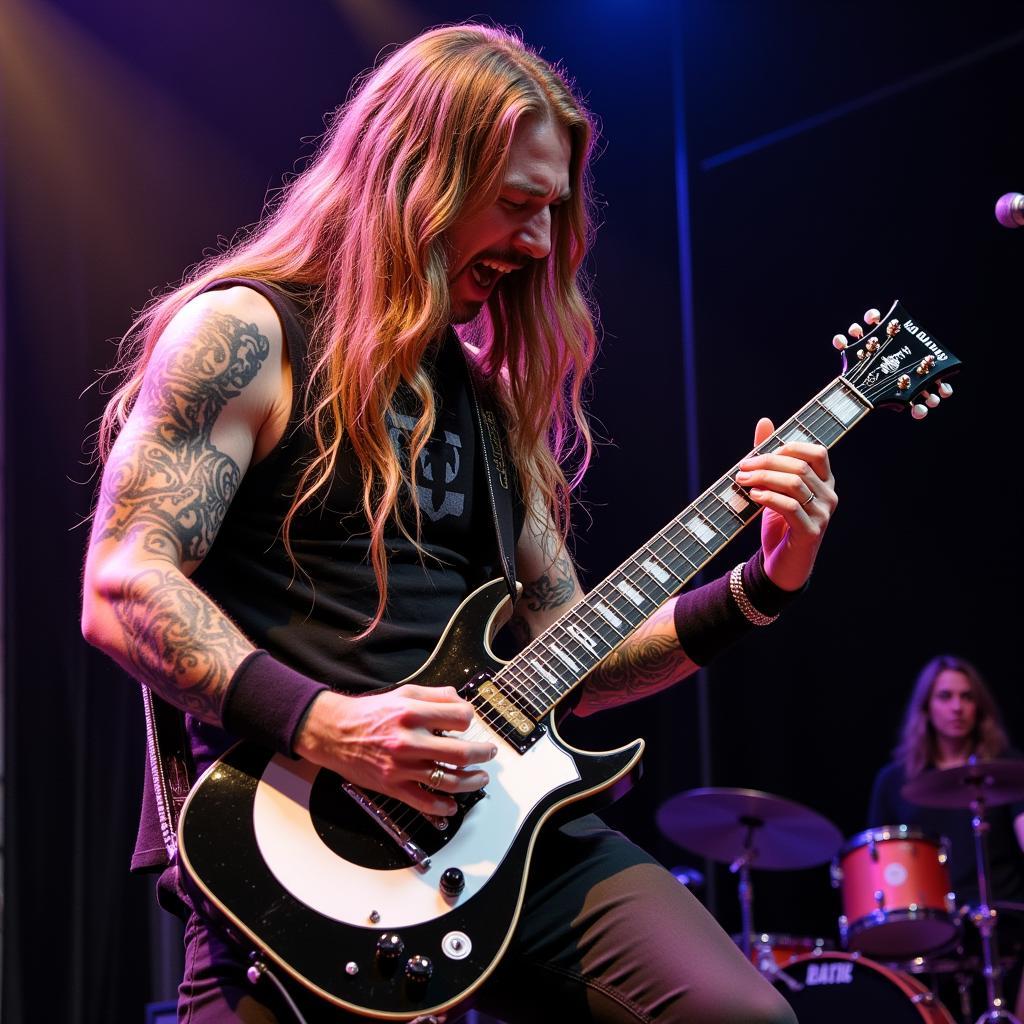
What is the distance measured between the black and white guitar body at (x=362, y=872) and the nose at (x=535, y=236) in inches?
38.6

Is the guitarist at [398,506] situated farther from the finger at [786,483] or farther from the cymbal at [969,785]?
the cymbal at [969,785]

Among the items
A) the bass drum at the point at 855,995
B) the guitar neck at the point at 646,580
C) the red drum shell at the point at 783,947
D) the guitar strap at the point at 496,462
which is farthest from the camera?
the red drum shell at the point at 783,947

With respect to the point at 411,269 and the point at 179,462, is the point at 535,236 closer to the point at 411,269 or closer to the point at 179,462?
the point at 411,269

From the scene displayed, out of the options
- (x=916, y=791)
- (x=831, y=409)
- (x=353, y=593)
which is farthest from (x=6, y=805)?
(x=916, y=791)

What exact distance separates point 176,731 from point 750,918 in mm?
5090

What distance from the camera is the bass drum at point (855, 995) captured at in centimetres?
572

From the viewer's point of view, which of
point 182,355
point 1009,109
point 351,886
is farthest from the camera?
point 1009,109

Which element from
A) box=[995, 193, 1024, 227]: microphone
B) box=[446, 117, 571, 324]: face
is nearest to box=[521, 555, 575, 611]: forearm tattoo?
box=[446, 117, 571, 324]: face

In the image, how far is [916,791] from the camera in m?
6.96

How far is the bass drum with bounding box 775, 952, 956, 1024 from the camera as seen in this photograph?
5723 millimetres

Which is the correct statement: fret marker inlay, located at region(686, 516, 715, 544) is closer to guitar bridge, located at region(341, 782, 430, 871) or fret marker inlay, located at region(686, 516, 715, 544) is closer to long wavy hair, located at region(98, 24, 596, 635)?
long wavy hair, located at region(98, 24, 596, 635)

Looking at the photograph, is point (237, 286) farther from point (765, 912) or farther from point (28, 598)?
point (765, 912)

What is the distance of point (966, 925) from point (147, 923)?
13.9 ft

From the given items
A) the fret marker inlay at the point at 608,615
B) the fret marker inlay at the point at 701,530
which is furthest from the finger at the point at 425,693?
A: the fret marker inlay at the point at 701,530
